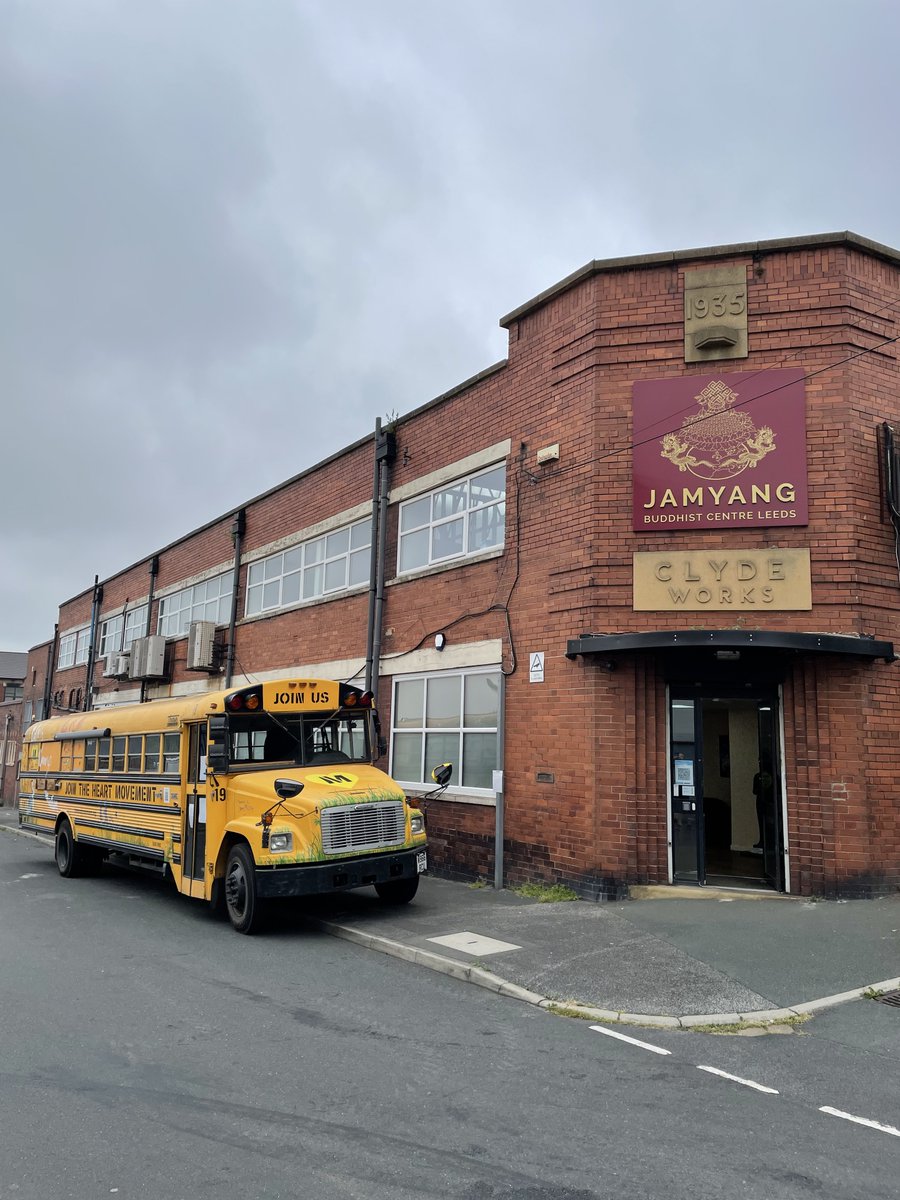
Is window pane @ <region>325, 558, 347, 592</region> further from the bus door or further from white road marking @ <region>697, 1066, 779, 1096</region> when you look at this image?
white road marking @ <region>697, 1066, 779, 1096</region>

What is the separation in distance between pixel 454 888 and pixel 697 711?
4.21m

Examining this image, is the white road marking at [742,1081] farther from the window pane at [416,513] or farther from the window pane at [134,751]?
the window pane at [416,513]

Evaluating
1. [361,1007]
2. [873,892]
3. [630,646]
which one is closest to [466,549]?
[630,646]

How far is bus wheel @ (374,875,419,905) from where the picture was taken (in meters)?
11.0

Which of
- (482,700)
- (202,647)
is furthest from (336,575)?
(202,647)

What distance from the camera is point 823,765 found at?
10703 millimetres

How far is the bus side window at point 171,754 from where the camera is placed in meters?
11.7

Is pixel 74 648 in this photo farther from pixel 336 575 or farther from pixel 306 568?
pixel 336 575

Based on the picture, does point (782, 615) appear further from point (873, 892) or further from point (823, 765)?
point (873, 892)

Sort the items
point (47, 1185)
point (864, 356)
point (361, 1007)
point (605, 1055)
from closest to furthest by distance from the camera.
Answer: point (47, 1185) → point (605, 1055) → point (361, 1007) → point (864, 356)

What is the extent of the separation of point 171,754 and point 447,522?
607 cm

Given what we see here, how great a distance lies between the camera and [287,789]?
31.9 feet

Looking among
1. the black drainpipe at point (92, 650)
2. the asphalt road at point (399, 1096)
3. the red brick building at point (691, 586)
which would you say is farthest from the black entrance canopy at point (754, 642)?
the black drainpipe at point (92, 650)

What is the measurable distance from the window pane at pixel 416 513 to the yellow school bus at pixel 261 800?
5199 mm
